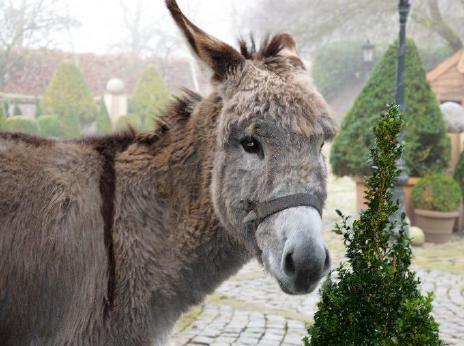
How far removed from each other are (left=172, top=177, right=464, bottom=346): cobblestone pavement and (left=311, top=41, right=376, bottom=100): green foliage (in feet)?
85.6

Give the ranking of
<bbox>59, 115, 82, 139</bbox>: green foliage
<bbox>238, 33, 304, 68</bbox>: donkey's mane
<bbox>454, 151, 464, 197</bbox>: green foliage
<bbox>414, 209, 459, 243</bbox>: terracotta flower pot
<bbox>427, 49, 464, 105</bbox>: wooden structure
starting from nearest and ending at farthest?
<bbox>238, 33, 304, 68</bbox>: donkey's mane → <bbox>414, 209, 459, 243</bbox>: terracotta flower pot → <bbox>454, 151, 464, 197</bbox>: green foliage → <bbox>427, 49, 464, 105</bbox>: wooden structure → <bbox>59, 115, 82, 139</bbox>: green foliage

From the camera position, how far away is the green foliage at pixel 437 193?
382 inches

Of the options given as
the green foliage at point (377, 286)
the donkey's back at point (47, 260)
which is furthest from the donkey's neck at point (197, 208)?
the green foliage at point (377, 286)

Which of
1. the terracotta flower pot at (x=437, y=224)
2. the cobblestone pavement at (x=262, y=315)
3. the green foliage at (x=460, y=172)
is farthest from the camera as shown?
the green foliage at (x=460, y=172)

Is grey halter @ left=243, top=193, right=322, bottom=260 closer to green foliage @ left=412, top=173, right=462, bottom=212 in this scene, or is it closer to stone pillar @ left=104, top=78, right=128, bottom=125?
green foliage @ left=412, top=173, right=462, bottom=212

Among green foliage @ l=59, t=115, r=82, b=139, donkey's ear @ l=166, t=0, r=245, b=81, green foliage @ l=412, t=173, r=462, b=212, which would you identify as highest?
donkey's ear @ l=166, t=0, r=245, b=81

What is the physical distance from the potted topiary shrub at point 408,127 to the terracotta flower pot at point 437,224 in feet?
1.27

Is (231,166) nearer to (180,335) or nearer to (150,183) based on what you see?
(150,183)

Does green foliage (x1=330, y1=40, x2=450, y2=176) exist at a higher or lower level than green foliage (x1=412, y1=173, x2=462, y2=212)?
higher

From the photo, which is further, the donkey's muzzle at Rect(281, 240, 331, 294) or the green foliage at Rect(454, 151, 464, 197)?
the green foliage at Rect(454, 151, 464, 197)

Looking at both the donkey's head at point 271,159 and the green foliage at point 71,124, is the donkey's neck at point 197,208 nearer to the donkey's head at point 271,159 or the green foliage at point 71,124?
the donkey's head at point 271,159

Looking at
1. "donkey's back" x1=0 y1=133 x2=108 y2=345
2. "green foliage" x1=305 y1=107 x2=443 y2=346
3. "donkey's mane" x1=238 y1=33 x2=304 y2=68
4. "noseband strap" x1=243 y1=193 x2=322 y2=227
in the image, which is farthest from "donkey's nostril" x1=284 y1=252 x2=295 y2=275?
"donkey's mane" x1=238 y1=33 x2=304 y2=68

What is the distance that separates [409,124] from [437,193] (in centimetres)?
148

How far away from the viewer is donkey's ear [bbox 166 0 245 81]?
2336 millimetres
